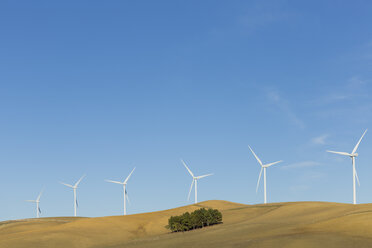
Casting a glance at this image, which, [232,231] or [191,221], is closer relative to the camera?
[232,231]

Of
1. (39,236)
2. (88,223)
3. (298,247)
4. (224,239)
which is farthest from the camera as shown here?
(88,223)

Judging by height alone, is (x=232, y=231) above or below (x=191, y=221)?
below

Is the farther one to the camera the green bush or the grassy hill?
the green bush

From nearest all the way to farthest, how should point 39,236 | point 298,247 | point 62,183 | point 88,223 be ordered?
point 298,247 < point 39,236 < point 88,223 < point 62,183

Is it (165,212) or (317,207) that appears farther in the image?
(165,212)

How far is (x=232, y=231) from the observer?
62.4m

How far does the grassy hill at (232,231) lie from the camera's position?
155ft

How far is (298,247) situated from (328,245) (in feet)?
8.84

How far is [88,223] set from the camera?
87.4m

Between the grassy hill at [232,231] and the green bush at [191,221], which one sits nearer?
the grassy hill at [232,231]

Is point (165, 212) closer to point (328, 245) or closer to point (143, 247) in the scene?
point (143, 247)

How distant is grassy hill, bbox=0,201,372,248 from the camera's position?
1854 inches

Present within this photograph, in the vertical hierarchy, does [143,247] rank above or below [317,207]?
below

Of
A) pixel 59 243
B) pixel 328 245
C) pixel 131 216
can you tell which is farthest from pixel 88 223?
pixel 328 245
